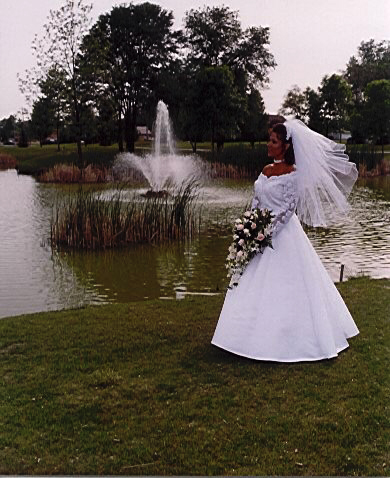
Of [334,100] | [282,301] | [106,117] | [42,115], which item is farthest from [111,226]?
[42,115]

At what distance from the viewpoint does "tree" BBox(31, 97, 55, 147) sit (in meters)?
25.3

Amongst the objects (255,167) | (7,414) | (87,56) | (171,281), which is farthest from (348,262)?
(87,56)

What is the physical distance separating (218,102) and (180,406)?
23.7 meters

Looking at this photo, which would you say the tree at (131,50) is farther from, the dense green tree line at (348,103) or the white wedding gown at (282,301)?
the white wedding gown at (282,301)

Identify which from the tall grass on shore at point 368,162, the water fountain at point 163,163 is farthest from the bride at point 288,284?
the tall grass on shore at point 368,162

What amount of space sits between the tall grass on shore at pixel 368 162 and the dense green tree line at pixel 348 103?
0.71 m

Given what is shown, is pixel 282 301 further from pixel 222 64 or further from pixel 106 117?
pixel 106 117

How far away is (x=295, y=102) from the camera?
20.5m

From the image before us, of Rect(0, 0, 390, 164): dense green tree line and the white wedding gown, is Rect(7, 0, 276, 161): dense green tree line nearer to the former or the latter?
Rect(0, 0, 390, 164): dense green tree line

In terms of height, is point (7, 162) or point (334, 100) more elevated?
point (334, 100)

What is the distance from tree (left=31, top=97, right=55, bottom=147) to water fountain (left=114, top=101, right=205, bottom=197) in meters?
3.82

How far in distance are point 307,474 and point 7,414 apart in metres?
1.83

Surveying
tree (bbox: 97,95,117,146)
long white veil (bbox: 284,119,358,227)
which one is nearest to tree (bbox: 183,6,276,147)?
tree (bbox: 97,95,117,146)

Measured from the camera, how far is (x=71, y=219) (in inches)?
435
